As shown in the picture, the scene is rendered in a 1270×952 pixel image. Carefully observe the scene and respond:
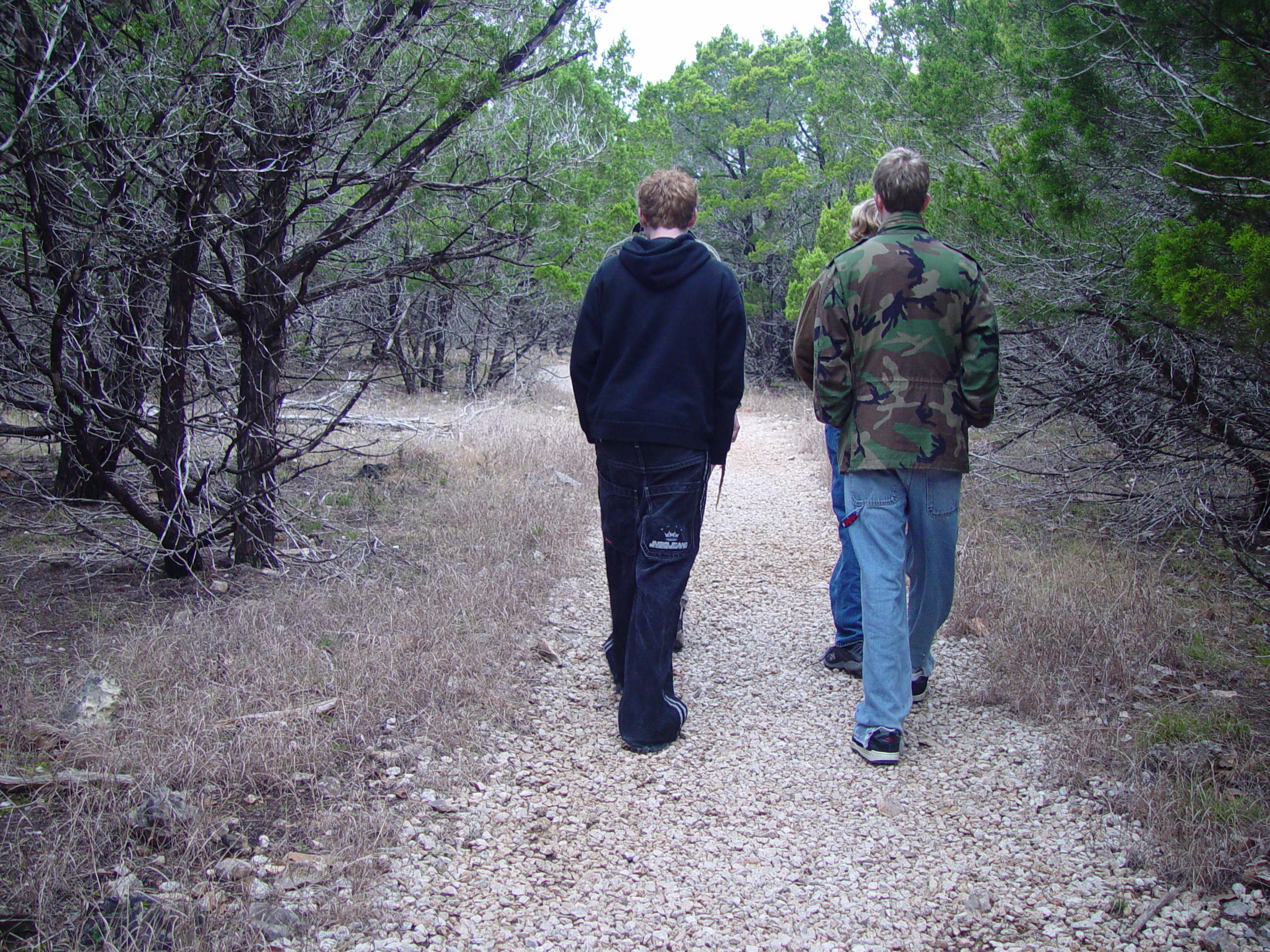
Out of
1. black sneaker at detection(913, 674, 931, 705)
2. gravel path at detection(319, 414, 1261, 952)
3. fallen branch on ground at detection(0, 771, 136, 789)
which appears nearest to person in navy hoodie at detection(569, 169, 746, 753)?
gravel path at detection(319, 414, 1261, 952)

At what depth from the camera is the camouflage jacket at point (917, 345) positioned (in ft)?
9.87

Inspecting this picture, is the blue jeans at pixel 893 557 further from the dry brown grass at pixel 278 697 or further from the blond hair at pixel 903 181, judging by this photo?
the dry brown grass at pixel 278 697

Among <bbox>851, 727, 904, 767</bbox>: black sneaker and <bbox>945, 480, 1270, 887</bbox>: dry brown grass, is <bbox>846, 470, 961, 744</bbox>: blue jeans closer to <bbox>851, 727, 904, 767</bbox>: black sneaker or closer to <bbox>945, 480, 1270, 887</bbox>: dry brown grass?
<bbox>851, 727, 904, 767</bbox>: black sneaker

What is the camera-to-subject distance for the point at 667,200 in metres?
3.16

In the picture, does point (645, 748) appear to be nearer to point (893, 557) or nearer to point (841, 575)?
point (893, 557)

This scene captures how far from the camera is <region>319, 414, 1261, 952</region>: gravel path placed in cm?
232

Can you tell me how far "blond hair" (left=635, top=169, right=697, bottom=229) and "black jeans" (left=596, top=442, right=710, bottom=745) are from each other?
83 centimetres

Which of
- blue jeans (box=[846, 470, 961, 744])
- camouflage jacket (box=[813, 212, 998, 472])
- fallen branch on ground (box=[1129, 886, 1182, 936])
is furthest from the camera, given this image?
blue jeans (box=[846, 470, 961, 744])

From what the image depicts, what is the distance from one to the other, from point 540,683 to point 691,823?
4.13 feet

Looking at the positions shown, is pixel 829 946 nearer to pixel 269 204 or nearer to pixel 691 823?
pixel 691 823

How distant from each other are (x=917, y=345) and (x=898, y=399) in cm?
20

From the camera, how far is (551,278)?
31.3ft

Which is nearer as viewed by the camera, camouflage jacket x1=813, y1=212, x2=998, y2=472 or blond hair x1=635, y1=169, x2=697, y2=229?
camouflage jacket x1=813, y1=212, x2=998, y2=472

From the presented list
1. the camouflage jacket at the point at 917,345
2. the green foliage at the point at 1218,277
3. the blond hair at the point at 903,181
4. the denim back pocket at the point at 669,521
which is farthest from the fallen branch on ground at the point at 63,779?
the green foliage at the point at 1218,277
